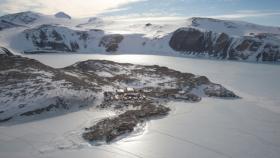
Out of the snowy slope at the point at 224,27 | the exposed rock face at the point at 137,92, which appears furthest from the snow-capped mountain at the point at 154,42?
the exposed rock face at the point at 137,92

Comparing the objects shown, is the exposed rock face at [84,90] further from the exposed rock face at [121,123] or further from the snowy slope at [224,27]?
the snowy slope at [224,27]

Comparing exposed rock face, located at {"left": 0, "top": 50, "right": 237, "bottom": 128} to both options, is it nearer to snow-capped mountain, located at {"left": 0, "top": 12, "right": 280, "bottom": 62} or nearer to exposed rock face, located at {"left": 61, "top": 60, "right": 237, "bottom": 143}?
exposed rock face, located at {"left": 61, "top": 60, "right": 237, "bottom": 143}

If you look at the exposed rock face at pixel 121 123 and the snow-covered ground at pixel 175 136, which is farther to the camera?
the exposed rock face at pixel 121 123

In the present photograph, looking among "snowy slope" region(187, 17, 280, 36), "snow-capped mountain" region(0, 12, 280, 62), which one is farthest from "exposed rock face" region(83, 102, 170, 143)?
"snowy slope" region(187, 17, 280, 36)

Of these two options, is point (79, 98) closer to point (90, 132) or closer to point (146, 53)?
point (90, 132)

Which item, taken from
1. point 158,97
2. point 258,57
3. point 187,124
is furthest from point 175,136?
point 258,57

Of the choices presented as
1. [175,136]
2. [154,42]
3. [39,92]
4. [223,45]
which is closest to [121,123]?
[175,136]

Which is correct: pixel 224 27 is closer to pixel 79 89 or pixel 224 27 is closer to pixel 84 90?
pixel 84 90
